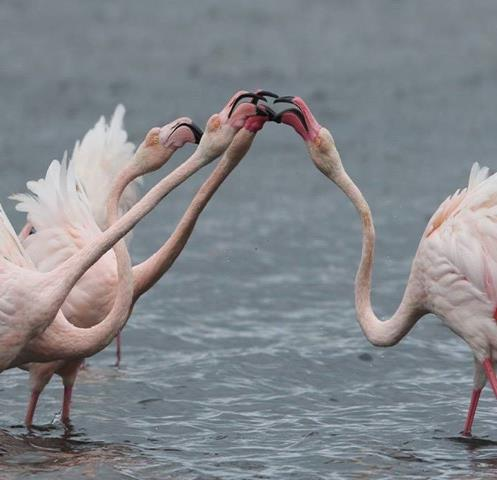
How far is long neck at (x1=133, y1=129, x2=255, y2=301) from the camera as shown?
27.2ft

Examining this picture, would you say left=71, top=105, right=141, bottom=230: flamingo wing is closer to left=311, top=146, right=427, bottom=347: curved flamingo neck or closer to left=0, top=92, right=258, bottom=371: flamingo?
left=0, top=92, right=258, bottom=371: flamingo

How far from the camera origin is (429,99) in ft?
63.6

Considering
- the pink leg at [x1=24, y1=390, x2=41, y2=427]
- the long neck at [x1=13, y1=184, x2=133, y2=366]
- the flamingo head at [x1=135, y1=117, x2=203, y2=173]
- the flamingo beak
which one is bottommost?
the pink leg at [x1=24, y1=390, x2=41, y2=427]

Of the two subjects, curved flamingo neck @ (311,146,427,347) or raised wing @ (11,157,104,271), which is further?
raised wing @ (11,157,104,271)

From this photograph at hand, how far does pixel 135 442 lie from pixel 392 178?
8.68 metres

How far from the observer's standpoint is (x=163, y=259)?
29.0 feet

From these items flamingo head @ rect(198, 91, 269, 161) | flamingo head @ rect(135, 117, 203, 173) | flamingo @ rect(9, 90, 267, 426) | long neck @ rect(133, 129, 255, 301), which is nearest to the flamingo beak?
flamingo head @ rect(198, 91, 269, 161)

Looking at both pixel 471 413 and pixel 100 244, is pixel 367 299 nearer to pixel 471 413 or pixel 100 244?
pixel 471 413

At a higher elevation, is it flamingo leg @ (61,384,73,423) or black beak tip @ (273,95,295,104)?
black beak tip @ (273,95,295,104)

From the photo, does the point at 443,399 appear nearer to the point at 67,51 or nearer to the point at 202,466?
the point at 202,466

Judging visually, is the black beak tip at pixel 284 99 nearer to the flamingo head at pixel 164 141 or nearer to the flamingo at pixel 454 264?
the flamingo at pixel 454 264

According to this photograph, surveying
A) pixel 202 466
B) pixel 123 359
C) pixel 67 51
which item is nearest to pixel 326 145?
pixel 202 466

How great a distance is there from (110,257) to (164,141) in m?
1.03

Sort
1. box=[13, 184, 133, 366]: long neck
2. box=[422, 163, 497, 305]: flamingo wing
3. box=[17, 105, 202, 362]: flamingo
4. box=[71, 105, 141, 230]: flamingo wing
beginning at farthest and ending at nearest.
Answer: box=[71, 105, 141, 230]: flamingo wing, box=[17, 105, 202, 362]: flamingo, box=[422, 163, 497, 305]: flamingo wing, box=[13, 184, 133, 366]: long neck
